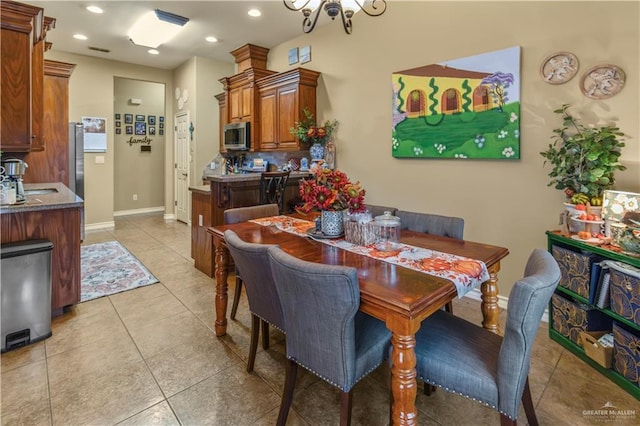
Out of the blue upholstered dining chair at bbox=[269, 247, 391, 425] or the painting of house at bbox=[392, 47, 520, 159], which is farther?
the painting of house at bbox=[392, 47, 520, 159]

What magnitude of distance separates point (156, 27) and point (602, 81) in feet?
16.0

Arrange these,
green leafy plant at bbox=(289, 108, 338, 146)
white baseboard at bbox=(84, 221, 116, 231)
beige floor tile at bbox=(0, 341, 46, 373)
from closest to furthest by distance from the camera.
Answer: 1. beige floor tile at bbox=(0, 341, 46, 373)
2. green leafy plant at bbox=(289, 108, 338, 146)
3. white baseboard at bbox=(84, 221, 116, 231)

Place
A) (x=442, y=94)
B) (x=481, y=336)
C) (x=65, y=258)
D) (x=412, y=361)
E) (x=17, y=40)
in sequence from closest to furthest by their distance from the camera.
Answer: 1. (x=412, y=361)
2. (x=481, y=336)
3. (x=17, y=40)
4. (x=65, y=258)
5. (x=442, y=94)

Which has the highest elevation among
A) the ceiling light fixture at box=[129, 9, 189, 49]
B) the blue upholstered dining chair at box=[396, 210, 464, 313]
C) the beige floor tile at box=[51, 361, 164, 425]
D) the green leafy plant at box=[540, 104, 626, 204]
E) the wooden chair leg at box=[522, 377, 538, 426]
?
the ceiling light fixture at box=[129, 9, 189, 49]

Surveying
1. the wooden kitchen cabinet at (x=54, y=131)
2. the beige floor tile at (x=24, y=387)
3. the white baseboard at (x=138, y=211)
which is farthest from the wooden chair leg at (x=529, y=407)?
the white baseboard at (x=138, y=211)

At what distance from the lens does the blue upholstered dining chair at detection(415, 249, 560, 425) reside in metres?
1.15

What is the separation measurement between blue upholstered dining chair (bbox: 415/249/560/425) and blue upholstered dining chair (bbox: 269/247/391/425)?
0.75 ft

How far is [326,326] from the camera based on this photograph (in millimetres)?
1292

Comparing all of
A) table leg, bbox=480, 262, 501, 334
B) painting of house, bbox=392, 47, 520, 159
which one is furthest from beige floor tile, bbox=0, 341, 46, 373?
painting of house, bbox=392, 47, 520, 159

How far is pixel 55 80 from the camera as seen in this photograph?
4.57 meters

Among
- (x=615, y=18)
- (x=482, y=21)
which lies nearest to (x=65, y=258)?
(x=482, y=21)

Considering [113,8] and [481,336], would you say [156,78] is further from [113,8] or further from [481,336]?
[481,336]

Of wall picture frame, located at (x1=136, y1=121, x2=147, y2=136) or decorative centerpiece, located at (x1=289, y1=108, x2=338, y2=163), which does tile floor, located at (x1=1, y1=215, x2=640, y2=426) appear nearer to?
decorative centerpiece, located at (x1=289, y1=108, x2=338, y2=163)

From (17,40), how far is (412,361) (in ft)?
11.0
